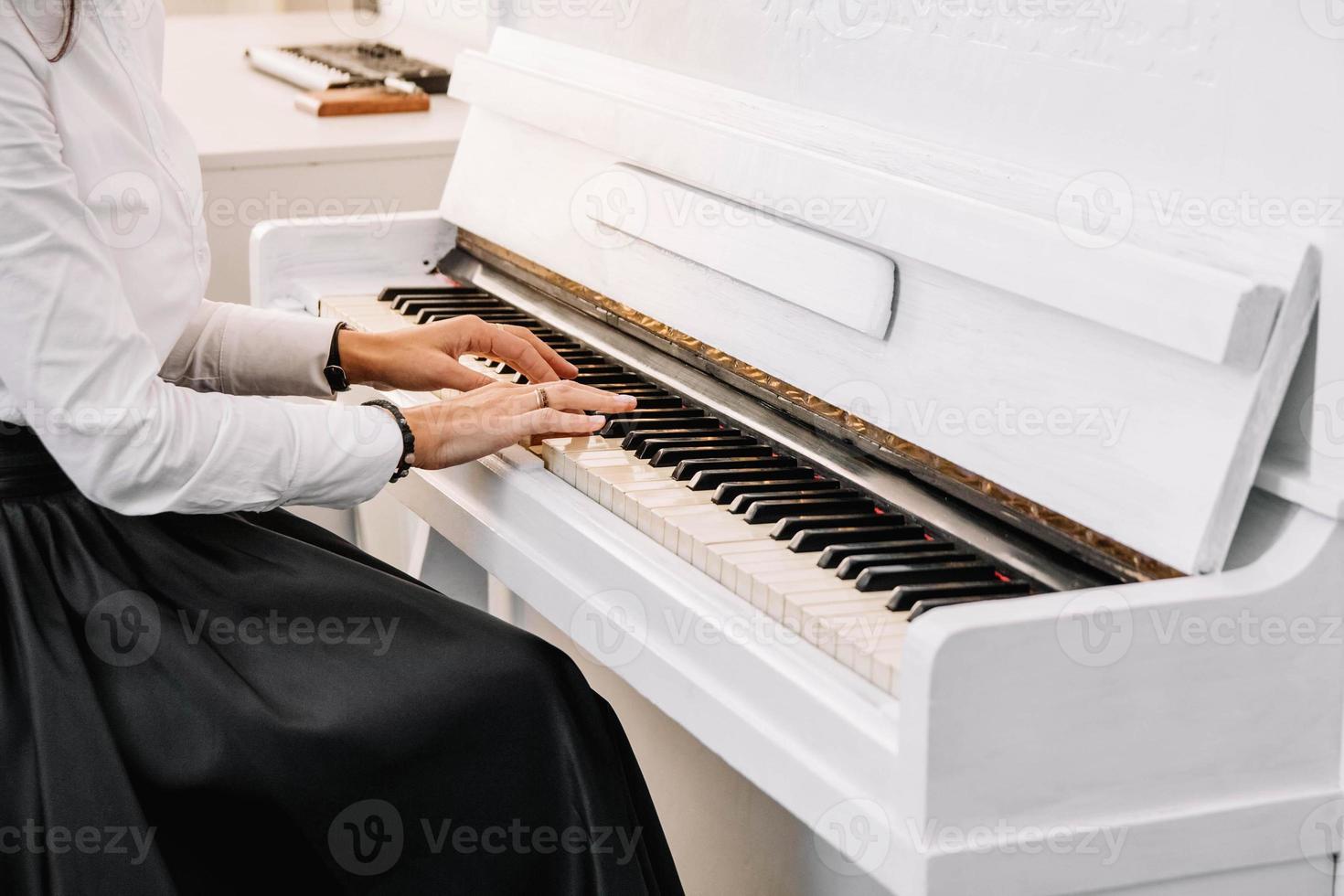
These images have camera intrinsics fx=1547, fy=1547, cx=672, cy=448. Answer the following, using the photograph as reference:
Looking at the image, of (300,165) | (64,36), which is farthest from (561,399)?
(300,165)

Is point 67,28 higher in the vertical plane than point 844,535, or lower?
higher

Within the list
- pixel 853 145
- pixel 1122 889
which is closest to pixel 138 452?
pixel 853 145

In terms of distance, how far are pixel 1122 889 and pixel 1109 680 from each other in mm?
156

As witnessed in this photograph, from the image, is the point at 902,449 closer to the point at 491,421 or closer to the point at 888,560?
the point at 888,560

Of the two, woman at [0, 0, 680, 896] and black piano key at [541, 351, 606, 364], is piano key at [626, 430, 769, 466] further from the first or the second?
black piano key at [541, 351, 606, 364]

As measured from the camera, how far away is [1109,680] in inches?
36.9

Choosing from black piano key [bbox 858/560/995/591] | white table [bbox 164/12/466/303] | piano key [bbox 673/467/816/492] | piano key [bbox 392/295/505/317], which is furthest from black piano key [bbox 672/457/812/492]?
white table [bbox 164/12/466/303]

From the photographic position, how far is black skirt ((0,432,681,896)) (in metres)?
1.12

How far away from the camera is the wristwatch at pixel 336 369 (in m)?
1.56

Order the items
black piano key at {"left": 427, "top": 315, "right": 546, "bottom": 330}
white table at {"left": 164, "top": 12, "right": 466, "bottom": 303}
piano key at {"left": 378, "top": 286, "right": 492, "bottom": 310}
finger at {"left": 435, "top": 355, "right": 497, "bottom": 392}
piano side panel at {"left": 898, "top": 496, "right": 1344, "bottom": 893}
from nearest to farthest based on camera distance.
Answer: piano side panel at {"left": 898, "top": 496, "right": 1344, "bottom": 893}
finger at {"left": 435, "top": 355, "right": 497, "bottom": 392}
black piano key at {"left": 427, "top": 315, "right": 546, "bottom": 330}
piano key at {"left": 378, "top": 286, "right": 492, "bottom": 310}
white table at {"left": 164, "top": 12, "right": 466, "bottom": 303}

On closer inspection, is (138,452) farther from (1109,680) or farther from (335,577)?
(1109,680)

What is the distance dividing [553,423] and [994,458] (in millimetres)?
390

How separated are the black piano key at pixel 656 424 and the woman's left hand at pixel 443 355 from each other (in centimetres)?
13

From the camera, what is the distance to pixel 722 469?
1.29 m
